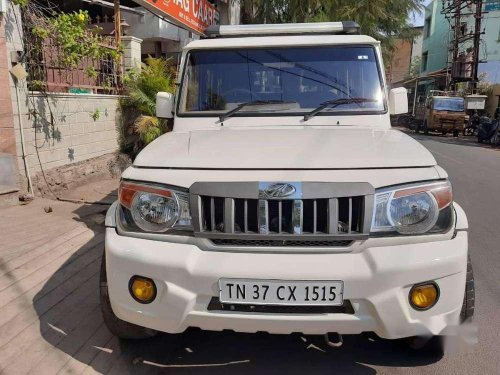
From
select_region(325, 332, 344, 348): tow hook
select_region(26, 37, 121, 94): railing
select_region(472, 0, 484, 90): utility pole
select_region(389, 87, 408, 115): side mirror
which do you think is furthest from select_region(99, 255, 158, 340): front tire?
select_region(472, 0, 484, 90): utility pole

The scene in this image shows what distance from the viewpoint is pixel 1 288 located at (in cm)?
361

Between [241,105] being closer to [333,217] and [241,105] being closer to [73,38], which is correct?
[333,217]

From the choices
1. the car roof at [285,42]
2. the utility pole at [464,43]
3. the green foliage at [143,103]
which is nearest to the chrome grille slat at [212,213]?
the car roof at [285,42]

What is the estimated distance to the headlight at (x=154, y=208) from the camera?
A: 7.88ft

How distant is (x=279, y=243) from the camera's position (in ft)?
7.60

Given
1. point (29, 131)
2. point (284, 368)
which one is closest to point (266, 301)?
point (284, 368)

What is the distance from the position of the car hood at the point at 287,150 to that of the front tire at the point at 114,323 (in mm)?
710

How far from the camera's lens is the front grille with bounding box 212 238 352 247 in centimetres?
230

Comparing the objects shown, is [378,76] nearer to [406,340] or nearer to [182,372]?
[406,340]

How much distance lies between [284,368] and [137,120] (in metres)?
7.17

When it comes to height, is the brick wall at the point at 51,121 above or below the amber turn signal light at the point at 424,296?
above

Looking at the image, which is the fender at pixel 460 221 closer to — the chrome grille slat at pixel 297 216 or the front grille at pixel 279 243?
the front grille at pixel 279 243

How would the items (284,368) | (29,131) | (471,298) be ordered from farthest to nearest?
(29,131) < (284,368) < (471,298)

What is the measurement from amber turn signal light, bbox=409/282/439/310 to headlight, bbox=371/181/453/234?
267 millimetres
